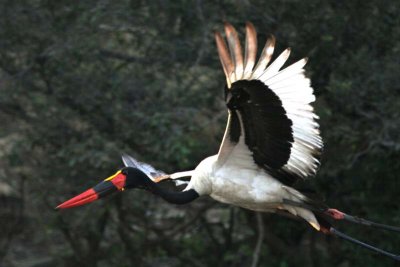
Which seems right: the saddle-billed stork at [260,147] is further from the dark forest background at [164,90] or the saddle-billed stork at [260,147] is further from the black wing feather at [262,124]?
the dark forest background at [164,90]

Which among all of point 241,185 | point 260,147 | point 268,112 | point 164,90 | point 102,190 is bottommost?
point 164,90

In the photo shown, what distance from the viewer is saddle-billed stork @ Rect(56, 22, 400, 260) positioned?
5945 millimetres

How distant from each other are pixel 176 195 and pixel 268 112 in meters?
0.99

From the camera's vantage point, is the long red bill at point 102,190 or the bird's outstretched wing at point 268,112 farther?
the long red bill at point 102,190

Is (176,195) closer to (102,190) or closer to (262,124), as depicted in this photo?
(102,190)

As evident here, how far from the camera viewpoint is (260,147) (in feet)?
21.2

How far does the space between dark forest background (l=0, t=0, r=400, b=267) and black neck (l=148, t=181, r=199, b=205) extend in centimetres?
260

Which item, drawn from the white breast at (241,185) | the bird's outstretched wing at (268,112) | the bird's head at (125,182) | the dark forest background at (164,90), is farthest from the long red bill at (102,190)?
the dark forest background at (164,90)

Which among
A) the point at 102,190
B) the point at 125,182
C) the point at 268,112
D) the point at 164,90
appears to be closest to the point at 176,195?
the point at 125,182

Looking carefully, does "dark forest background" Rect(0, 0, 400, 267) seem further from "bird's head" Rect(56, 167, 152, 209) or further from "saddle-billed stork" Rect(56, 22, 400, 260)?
"saddle-billed stork" Rect(56, 22, 400, 260)

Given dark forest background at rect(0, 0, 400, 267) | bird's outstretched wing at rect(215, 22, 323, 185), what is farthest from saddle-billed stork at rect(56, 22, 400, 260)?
dark forest background at rect(0, 0, 400, 267)

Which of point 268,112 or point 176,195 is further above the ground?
point 268,112

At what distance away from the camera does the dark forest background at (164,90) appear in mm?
9758

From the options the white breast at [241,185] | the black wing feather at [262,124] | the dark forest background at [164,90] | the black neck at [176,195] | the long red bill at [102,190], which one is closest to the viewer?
the black wing feather at [262,124]
